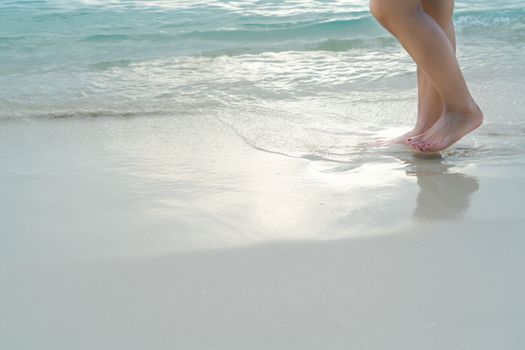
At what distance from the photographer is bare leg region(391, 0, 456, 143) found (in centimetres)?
217

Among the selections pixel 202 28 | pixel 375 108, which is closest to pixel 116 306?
pixel 375 108

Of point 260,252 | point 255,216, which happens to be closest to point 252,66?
point 255,216

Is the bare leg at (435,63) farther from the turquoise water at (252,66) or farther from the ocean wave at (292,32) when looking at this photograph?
the ocean wave at (292,32)

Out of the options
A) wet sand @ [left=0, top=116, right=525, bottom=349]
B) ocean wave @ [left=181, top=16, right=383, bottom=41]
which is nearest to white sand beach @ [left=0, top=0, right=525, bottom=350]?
wet sand @ [left=0, top=116, right=525, bottom=349]

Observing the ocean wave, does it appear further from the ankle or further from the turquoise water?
the ankle

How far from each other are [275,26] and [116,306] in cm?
468

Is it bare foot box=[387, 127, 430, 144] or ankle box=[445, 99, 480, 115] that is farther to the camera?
bare foot box=[387, 127, 430, 144]

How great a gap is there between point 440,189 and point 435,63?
0.49 meters

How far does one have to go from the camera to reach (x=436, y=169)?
6.28 ft

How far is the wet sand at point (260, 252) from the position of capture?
3.52 ft

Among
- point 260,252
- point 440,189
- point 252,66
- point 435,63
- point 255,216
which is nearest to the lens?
point 260,252

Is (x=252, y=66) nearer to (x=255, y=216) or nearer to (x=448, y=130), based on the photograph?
(x=448, y=130)

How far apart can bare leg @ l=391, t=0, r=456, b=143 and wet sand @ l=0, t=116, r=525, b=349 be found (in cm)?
19

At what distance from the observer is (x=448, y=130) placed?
2.07 m
